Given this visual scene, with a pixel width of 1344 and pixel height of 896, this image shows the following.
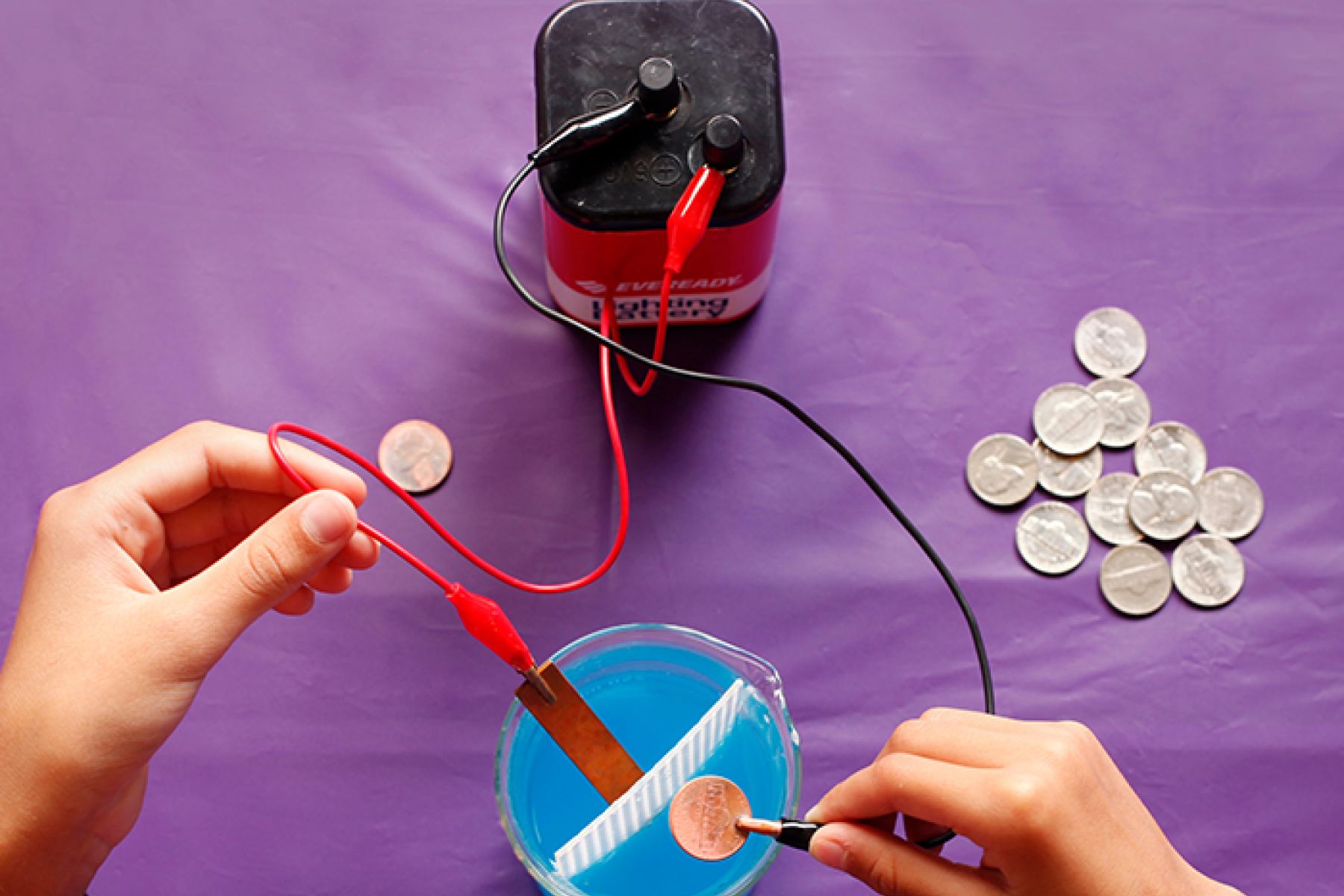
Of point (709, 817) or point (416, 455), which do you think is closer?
point (709, 817)

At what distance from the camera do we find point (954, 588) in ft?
3.28

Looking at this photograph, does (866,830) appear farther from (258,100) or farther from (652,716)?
(258,100)

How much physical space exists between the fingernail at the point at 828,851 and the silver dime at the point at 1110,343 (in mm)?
652

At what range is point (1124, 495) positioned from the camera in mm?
1070

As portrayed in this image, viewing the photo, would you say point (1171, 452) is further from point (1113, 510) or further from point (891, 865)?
point (891, 865)

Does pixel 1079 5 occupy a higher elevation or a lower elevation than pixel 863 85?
higher

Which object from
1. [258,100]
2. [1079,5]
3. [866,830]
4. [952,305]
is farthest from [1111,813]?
[258,100]

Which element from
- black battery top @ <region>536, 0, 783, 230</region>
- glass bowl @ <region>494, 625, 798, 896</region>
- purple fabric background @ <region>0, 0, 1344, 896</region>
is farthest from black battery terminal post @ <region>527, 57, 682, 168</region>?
glass bowl @ <region>494, 625, 798, 896</region>

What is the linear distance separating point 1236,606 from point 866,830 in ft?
1.93

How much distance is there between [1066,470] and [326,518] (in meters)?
0.80

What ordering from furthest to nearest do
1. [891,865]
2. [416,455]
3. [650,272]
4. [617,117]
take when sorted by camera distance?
1. [416,455]
2. [650,272]
3. [617,117]
4. [891,865]

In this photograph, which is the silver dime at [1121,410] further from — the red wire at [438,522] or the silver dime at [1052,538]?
the red wire at [438,522]

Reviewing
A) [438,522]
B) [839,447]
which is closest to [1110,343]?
[839,447]

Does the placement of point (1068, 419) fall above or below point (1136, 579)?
above
